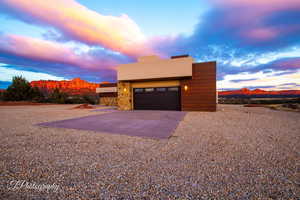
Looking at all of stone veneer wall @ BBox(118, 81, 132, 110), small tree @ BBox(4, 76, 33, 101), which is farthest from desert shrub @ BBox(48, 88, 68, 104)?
stone veneer wall @ BBox(118, 81, 132, 110)

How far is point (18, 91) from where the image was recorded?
714 inches

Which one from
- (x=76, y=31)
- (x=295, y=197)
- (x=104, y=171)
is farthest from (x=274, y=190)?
(x=76, y=31)

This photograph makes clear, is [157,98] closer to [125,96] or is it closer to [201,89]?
[125,96]

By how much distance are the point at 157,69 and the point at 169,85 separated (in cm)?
176

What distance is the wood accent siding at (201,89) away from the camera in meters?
8.12

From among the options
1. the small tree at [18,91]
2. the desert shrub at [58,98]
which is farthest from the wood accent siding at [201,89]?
the small tree at [18,91]

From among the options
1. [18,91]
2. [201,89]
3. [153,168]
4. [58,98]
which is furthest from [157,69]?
[18,91]

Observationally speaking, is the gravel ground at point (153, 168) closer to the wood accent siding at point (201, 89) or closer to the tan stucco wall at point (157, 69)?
the wood accent siding at point (201, 89)

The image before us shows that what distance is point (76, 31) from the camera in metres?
11.0

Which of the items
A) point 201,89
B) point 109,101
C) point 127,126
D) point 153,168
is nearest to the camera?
point 153,168

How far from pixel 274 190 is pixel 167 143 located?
5.94ft

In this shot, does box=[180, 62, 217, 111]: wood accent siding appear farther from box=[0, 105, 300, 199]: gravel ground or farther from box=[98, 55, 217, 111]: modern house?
box=[0, 105, 300, 199]: gravel ground

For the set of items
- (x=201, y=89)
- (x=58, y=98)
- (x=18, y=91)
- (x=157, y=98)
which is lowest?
(x=157, y=98)

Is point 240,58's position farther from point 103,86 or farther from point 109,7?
point 103,86
